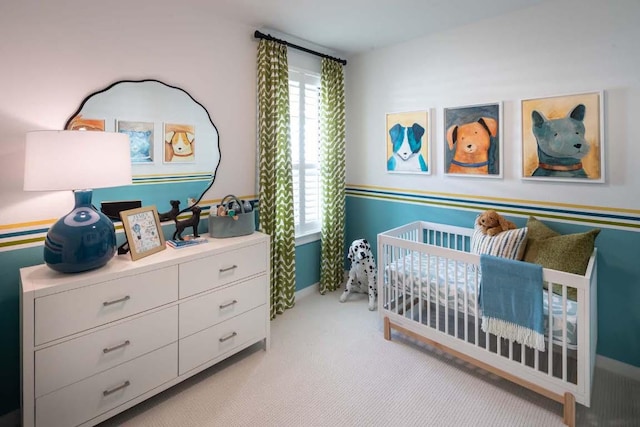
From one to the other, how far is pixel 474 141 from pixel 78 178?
2.68 meters

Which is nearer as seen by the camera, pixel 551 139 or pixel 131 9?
pixel 131 9

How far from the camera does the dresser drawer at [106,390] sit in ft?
5.37

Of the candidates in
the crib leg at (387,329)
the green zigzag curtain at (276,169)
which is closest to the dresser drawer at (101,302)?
the green zigzag curtain at (276,169)

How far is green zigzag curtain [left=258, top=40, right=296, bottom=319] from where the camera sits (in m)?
2.91

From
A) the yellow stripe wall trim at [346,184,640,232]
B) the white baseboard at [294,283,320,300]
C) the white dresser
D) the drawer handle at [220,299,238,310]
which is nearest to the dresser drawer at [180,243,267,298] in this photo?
the white dresser

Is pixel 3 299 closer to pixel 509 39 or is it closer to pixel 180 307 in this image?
pixel 180 307

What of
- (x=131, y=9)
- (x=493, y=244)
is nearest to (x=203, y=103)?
(x=131, y=9)

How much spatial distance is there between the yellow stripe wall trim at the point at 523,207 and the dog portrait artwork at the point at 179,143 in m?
1.84

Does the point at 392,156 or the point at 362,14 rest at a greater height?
the point at 362,14

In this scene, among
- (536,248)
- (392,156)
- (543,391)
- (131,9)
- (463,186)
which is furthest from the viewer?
(392,156)

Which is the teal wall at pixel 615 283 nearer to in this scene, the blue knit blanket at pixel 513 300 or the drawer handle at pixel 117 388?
the blue knit blanket at pixel 513 300

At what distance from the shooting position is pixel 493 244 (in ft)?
8.09

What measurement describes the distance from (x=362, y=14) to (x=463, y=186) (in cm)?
157

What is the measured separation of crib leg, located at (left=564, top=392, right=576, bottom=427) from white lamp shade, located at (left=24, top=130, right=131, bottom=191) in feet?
8.39
